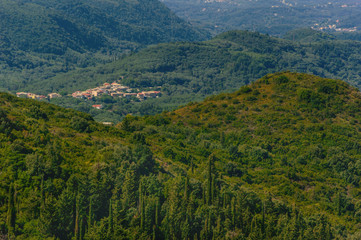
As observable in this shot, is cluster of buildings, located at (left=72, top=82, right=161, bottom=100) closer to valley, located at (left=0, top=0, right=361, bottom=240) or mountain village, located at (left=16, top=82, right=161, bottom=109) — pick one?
mountain village, located at (left=16, top=82, right=161, bottom=109)

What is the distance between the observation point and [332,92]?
254 ft

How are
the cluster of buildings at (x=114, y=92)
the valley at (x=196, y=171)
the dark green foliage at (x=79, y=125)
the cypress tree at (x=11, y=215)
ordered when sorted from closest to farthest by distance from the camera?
the cypress tree at (x=11, y=215) < the valley at (x=196, y=171) < the dark green foliage at (x=79, y=125) < the cluster of buildings at (x=114, y=92)

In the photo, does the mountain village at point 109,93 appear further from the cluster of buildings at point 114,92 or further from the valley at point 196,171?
the valley at point 196,171

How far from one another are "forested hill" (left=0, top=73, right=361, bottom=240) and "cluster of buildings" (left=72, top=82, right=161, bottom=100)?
115123mm

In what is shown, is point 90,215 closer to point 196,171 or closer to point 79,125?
point 196,171

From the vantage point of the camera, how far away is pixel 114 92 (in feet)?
604

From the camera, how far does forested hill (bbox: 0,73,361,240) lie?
1109 inches

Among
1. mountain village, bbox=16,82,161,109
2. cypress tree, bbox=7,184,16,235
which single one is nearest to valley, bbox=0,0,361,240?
cypress tree, bbox=7,184,16,235

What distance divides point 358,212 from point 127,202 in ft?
87.5

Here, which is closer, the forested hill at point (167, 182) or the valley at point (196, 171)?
the forested hill at point (167, 182)

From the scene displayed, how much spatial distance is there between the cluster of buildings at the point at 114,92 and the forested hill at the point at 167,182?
11512 cm

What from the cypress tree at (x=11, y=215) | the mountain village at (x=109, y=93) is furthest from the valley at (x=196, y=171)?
the mountain village at (x=109, y=93)

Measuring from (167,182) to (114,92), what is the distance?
153 metres

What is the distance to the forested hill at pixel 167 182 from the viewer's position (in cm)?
2817
